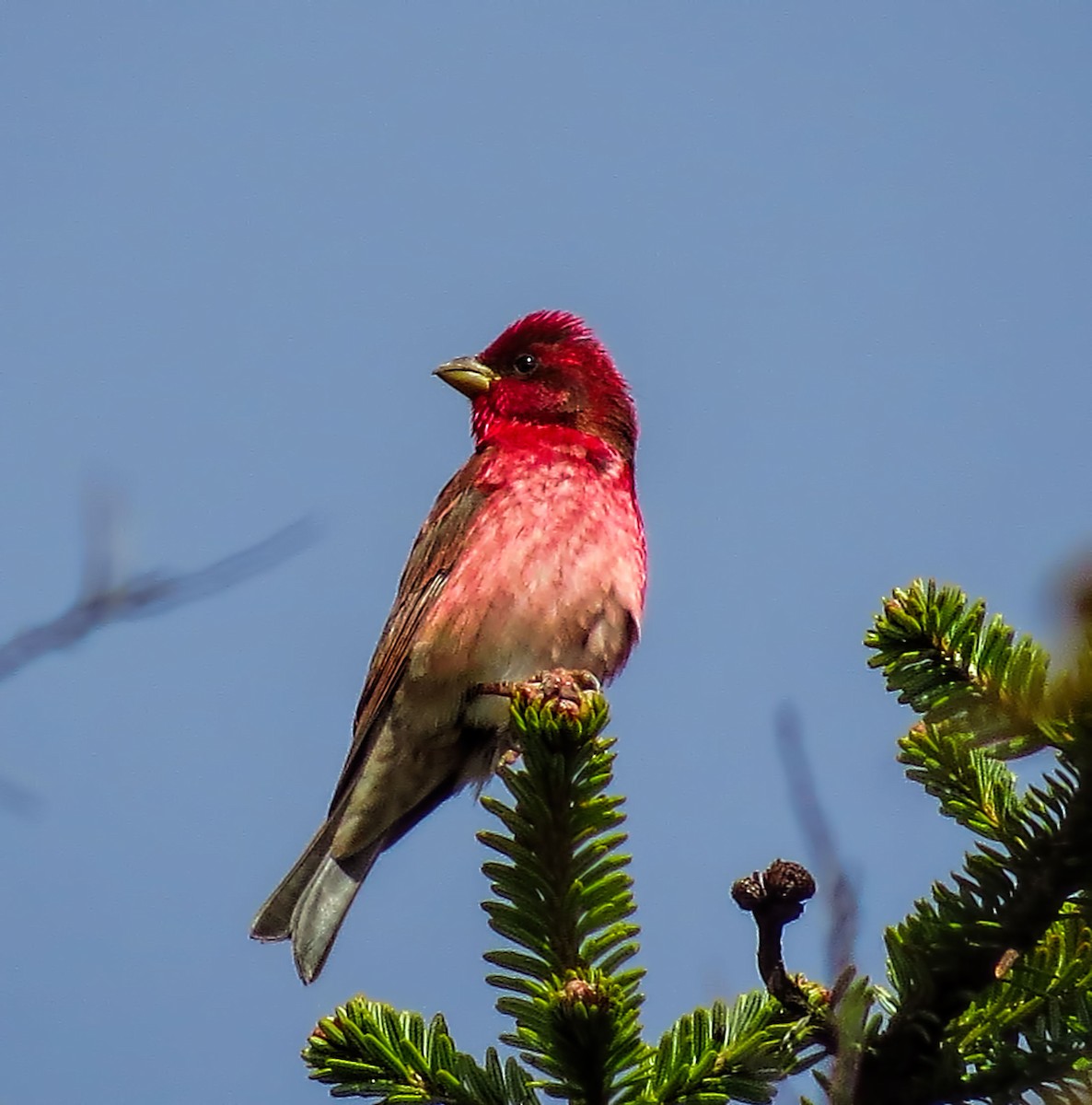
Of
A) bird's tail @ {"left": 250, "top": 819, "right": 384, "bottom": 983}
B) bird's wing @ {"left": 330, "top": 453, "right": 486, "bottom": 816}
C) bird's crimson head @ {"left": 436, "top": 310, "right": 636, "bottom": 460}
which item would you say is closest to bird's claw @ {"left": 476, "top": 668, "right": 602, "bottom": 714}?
bird's tail @ {"left": 250, "top": 819, "right": 384, "bottom": 983}

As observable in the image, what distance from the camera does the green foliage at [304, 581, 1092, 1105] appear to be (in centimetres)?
233

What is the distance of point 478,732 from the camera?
6551 millimetres

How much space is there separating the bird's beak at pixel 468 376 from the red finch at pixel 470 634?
0.74 meters

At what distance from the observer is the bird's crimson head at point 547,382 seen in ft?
24.8

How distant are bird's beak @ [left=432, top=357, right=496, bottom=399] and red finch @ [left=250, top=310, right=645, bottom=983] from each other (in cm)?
74

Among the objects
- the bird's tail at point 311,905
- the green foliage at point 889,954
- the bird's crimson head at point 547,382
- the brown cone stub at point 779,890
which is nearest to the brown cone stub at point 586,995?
the green foliage at point 889,954

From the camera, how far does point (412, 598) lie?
22.7 feet

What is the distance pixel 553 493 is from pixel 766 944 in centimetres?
413

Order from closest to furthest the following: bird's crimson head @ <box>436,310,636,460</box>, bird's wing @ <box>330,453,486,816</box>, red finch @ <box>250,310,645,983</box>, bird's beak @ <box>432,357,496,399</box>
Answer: red finch @ <box>250,310,645,983</box> → bird's wing @ <box>330,453,486,816</box> → bird's crimson head @ <box>436,310,636,460</box> → bird's beak @ <box>432,357,496,399</box>

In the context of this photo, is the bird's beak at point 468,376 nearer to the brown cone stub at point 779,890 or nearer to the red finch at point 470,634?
the red finch at point 470,634

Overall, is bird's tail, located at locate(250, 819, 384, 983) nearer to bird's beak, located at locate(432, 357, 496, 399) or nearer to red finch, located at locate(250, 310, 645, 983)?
red finch, located at locate(250, 310, 645, 983)

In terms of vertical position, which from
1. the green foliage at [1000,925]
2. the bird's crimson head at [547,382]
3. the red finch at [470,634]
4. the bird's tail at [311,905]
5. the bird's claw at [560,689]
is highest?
the bird's crimson head at [547,382]

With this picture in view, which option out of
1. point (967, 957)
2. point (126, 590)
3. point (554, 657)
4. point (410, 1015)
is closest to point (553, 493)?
point (554, 657)

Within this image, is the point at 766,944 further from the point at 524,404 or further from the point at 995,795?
the point at 524,404
